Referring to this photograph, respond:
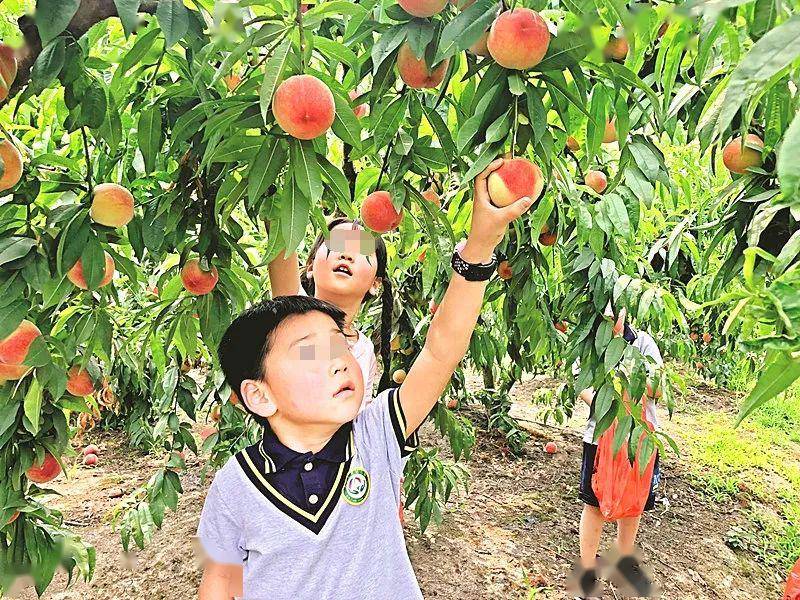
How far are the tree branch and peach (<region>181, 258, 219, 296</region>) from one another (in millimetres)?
525

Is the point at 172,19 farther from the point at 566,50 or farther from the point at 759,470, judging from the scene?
the point at 759,470

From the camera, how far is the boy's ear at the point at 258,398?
134 cm

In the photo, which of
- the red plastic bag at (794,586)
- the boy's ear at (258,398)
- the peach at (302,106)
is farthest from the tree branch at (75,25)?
the red plastic bag at (794,586)

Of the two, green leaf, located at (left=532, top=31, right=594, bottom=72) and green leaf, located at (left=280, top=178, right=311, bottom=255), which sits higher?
green leaf, located at (left=532, top=31, right=594, bottom=72)

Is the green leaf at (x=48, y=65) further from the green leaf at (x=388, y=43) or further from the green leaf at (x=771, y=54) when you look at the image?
the green leaf at (x=771, y=54)


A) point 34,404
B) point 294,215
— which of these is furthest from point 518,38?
point 34,404

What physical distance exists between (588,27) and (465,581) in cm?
355

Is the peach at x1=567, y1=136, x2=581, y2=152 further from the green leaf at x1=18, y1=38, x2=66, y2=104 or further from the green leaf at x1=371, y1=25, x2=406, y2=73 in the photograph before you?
the green leaf at x1=18, y1=38, x2=66, y2=104

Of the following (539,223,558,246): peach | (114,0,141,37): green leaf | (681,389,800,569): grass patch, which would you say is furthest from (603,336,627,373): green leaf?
(681,389,800,569): grass patch

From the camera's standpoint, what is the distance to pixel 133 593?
369 centimetres

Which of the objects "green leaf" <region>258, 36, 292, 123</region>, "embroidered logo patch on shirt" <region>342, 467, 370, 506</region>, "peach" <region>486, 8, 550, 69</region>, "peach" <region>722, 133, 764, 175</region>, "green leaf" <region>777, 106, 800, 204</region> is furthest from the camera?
"peach" <region>722, 133, 764, 175</region>

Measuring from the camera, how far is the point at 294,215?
104 centimetres

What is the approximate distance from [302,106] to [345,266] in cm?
86

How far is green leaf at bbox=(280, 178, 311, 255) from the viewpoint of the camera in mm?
1021
